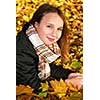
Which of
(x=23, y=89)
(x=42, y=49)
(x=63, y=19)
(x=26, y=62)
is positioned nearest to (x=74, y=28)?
(x=63, y=19)

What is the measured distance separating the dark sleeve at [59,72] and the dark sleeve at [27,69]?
0.31ft

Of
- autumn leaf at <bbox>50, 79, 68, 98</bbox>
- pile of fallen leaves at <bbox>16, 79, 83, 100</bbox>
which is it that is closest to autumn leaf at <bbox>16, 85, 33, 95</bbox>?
pile of fallen leaves at <bbox>16, 79, 83, 100</bbox>

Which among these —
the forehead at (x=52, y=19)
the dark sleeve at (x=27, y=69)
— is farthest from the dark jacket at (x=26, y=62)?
the forehead at (x=52, y=19)

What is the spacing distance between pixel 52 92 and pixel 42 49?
25cm

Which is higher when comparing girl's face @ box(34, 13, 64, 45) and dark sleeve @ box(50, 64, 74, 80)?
girl's face @ box(34, 13, 64, 45)

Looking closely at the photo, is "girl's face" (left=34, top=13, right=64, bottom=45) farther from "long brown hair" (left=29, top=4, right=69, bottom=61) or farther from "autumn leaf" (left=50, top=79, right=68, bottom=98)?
"autumn leaf" (left=50, top=79, right=68, bottom=98)

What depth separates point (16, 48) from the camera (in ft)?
5.19

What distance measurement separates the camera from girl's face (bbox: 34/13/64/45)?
1618 millimetres

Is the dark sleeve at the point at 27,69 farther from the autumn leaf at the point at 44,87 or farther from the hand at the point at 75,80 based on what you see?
the hand at the point at 75,80

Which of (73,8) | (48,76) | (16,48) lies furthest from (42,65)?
(73,8)

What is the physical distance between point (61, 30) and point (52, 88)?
1.11 feet

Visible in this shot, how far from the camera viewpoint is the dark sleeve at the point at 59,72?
162cm

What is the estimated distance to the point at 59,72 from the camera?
1.63 m

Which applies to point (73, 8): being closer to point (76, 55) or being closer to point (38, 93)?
point (76, 55)
